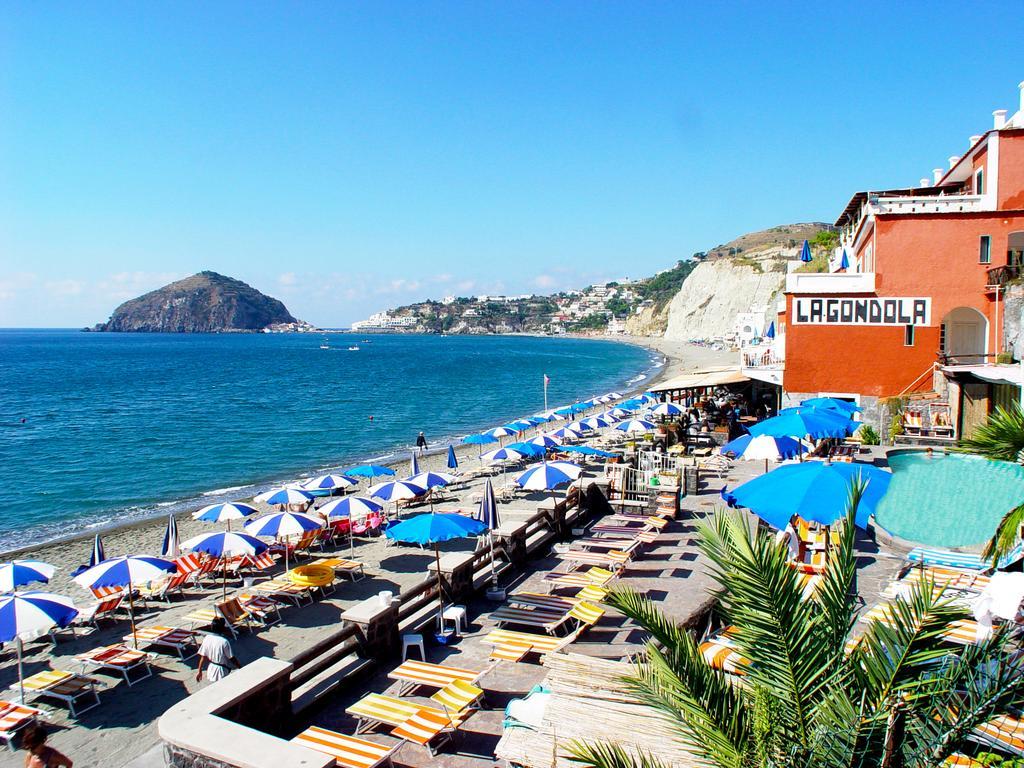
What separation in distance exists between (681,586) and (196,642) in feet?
25.5

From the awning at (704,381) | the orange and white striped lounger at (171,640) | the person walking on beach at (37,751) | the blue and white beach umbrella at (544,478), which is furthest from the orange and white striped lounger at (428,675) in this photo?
the awning at (704,381)

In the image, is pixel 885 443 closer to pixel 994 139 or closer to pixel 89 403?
pixel 994 139

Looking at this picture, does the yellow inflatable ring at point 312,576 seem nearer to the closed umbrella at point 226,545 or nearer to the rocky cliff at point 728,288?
the closed umbrella at point 226,545

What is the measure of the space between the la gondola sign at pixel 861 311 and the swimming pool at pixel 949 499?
1770 cm

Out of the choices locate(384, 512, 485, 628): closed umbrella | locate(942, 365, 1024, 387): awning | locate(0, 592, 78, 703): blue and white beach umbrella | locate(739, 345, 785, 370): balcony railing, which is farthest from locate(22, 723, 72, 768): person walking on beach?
locate(739, 345, 785, 370): balcony railing

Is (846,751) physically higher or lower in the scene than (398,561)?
higher

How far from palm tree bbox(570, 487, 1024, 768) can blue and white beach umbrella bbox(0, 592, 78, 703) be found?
8.43m

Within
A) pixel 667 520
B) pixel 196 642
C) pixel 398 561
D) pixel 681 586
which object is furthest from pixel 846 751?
pixel 398 561

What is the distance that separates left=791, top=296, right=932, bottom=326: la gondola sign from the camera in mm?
22609

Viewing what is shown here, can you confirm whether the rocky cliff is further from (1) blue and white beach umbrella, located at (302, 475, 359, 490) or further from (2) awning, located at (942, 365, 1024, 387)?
(1) blue and white beach umbrella, located at (302, 475, 359, 490)

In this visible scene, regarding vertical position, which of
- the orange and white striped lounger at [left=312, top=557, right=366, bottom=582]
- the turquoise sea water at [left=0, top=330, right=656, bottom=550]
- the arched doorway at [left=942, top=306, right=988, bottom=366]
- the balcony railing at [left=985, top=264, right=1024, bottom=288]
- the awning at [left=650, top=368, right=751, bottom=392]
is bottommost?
the turquoise sea water at [left=0, top=330, right=656, bottom=550]

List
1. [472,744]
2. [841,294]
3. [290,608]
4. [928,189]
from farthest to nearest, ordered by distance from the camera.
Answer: [928,189] < [841,294] < [290,608] < [472,744]

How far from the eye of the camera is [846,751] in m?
3.19

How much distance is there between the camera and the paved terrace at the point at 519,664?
6770mm
